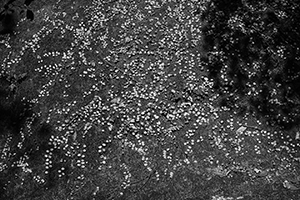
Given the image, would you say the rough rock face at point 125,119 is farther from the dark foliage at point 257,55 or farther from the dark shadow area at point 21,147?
the dark foliage at point 257,55

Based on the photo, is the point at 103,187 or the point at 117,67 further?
the point at 117,67

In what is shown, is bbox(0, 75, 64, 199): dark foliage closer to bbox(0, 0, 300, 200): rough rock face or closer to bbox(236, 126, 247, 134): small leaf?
bbox(0, 0, 300, 200): rough rock face

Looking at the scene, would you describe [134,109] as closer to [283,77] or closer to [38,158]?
[38,158]

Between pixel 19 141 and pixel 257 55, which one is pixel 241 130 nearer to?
pixel 257 55

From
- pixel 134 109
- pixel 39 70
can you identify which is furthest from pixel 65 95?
pixel 134 109

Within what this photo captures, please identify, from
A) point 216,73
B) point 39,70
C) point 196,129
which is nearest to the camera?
point 196,129
